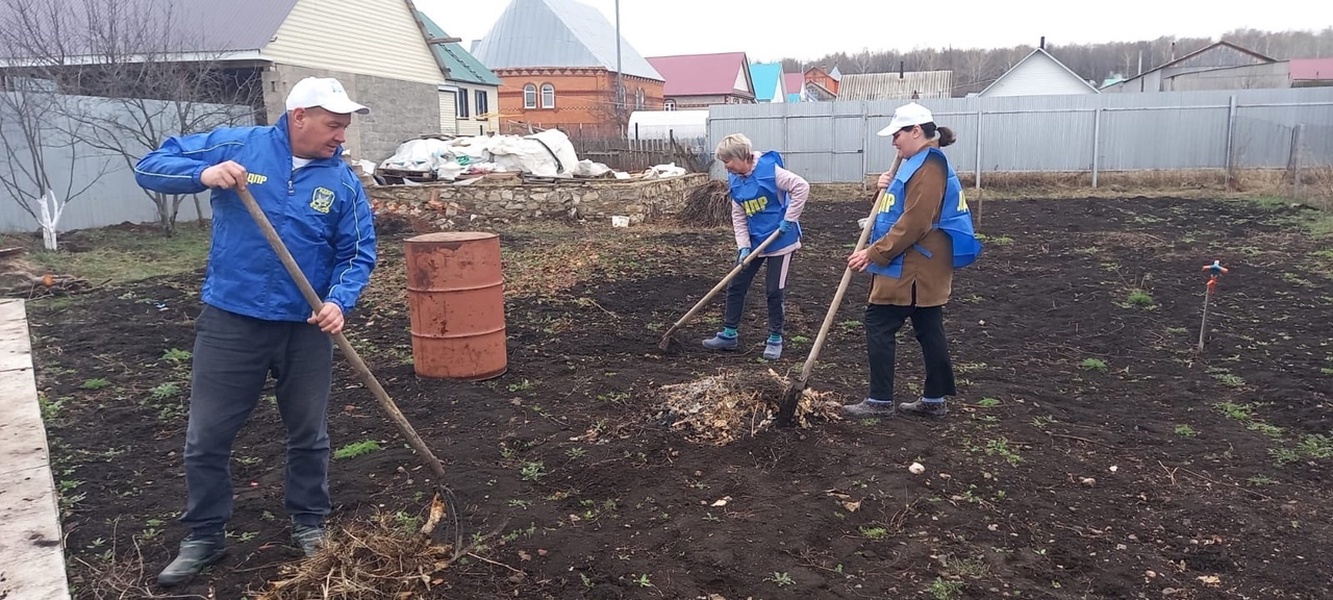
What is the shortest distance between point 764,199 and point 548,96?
39.2m

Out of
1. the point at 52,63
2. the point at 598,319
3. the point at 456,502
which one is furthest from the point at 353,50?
the point at 456,502

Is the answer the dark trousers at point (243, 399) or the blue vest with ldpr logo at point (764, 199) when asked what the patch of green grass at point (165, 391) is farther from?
the blue vest with ldpr logo at point (764, 199)

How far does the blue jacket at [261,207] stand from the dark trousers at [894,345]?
110 inches

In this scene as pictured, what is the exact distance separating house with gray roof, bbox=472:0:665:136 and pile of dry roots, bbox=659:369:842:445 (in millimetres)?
38181

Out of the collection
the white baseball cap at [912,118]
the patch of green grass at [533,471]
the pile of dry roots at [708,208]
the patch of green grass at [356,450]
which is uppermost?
the white baseball cap at [912,118]

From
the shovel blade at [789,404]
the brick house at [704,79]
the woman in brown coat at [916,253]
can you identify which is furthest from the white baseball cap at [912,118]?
the brick house at [704,79]

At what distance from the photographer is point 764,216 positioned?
612 cm

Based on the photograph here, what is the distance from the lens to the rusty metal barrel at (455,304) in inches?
216

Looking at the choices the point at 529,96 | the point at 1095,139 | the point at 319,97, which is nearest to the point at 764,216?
the point at 319,97

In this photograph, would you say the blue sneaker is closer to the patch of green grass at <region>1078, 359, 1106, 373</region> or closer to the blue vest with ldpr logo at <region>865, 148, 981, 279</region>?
the blue vest with ldpr logo at <region>865, 148, 981, 279</region>

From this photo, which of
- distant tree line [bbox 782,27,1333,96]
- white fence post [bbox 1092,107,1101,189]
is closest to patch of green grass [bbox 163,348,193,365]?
white fence post [bbox 1092,107,1101,189]

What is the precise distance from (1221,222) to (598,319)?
1132 centimetres

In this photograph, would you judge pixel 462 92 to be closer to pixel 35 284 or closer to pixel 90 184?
pixel 90 184

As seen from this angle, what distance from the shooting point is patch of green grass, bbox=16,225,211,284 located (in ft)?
32.8
